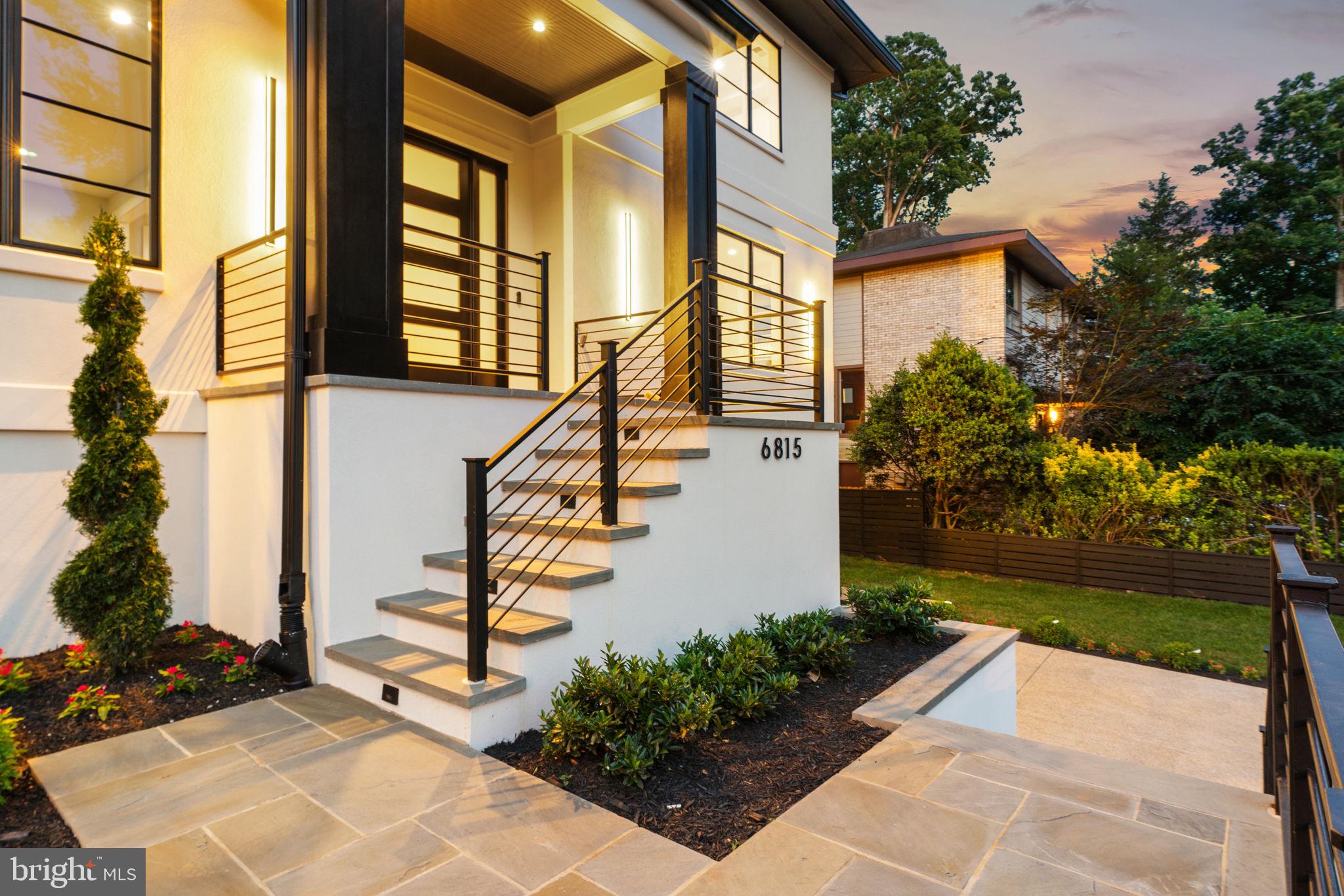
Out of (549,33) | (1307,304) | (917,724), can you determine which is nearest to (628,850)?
(917,724)

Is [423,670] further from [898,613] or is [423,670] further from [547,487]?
[898,613]

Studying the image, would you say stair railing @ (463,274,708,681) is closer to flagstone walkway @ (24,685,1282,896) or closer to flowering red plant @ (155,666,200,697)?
flagstone walkway @ (24,685,1282,896)

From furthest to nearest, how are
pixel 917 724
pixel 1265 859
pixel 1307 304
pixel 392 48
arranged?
1. pixel 1307 304
2. pixel 392 48
3. pixel 917 724
4. pixel 1265 859

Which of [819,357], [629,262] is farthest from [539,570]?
[629,262]

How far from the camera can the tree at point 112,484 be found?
11.4 feet

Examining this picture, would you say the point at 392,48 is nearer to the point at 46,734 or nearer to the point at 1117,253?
the point at 46,734

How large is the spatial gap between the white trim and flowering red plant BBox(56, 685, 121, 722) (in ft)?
8.34

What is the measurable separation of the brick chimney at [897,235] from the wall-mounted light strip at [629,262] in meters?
11.3

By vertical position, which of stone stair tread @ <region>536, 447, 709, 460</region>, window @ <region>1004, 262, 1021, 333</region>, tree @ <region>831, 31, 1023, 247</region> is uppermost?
tree @ <region>831, 31, 1023, 247</region>

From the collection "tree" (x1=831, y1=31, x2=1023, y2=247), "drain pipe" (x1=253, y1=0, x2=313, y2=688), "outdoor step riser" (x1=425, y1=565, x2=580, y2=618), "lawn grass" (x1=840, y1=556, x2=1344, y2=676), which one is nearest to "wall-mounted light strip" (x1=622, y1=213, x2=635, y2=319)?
"drain pipe" (x1=253, y1=0, x2=313, y2=688)

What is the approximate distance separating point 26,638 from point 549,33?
5873 millimetres

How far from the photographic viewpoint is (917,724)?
11.5 feet

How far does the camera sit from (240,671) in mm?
3812

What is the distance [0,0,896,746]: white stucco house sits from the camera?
382 cm
